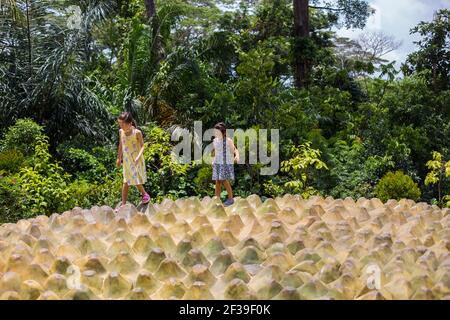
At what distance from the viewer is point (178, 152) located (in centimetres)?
1029

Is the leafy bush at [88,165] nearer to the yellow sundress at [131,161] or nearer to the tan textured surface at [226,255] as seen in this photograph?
the yellow sundress at [131,161]

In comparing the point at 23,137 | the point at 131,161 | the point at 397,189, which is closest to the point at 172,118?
the point at 23,137

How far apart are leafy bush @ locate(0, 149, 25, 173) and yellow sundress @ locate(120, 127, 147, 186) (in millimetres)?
3423

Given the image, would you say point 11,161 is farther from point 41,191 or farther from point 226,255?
point 226,255

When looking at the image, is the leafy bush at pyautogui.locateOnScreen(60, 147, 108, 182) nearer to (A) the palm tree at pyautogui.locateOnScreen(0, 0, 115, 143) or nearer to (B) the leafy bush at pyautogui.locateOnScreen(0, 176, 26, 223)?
(A) the palm tree at pyautogui.locateOnScreen(0, 0, 115, 143)

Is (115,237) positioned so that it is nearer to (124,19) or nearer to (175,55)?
(175,55)

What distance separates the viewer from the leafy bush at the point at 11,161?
8.49m

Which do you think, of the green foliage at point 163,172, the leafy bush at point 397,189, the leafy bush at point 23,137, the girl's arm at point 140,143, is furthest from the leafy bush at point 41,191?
the leafy bush at point 397,189

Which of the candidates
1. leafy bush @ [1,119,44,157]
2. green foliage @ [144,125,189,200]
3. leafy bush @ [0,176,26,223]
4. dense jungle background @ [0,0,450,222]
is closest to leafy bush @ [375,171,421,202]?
dense jungle background @ [0,0,450,222]

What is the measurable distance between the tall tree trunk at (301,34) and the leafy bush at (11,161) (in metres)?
8.41

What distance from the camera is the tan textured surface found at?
6.64ft

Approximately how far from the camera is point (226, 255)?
7.36ft
